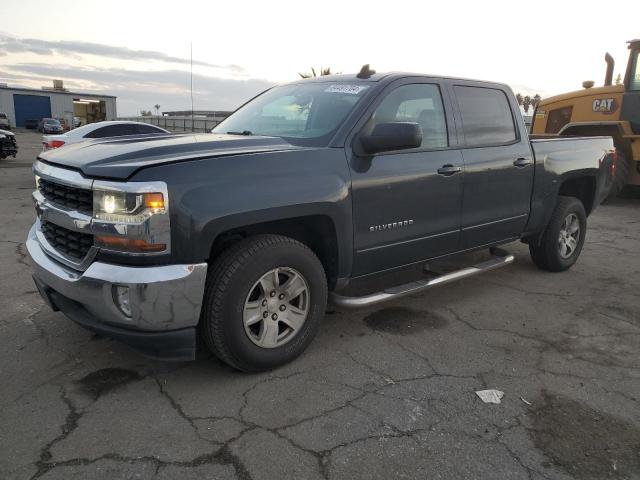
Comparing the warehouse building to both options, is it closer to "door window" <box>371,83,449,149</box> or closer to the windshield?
the windshield

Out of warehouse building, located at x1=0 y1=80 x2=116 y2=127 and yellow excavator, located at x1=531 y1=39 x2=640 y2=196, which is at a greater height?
warehouse building, located at x1=0 y1=80 x2=116 y2=127

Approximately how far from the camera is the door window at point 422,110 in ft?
12.3

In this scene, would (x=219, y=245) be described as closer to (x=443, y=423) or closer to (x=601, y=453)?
(x=443, y=423)

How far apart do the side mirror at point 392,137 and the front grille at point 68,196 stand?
1698 millimetres

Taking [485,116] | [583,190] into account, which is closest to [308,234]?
[485,116]

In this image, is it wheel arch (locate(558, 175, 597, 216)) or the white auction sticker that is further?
wheel arch (locate(558, 175, 597, 216))

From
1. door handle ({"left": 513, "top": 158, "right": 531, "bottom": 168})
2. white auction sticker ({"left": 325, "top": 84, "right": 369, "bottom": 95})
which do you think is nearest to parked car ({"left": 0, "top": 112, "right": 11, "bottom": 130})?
white auction sticker ({"left": 325, "top": 84, "right": 369, "bottom": 95})

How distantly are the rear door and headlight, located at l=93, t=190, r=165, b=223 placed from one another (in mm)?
2490

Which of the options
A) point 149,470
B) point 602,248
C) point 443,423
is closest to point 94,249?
point 149,470

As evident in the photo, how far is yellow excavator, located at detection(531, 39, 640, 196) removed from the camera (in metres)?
9.59

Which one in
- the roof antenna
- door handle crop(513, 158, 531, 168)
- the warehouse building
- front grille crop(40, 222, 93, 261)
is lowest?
front grille crop(40, 222, 93, 261)

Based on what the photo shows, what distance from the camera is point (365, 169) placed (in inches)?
136

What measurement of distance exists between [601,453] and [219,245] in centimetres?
229

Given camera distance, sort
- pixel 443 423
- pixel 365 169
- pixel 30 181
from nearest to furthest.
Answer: pixel 443 423
pixel 365 169
pixel 30 181
